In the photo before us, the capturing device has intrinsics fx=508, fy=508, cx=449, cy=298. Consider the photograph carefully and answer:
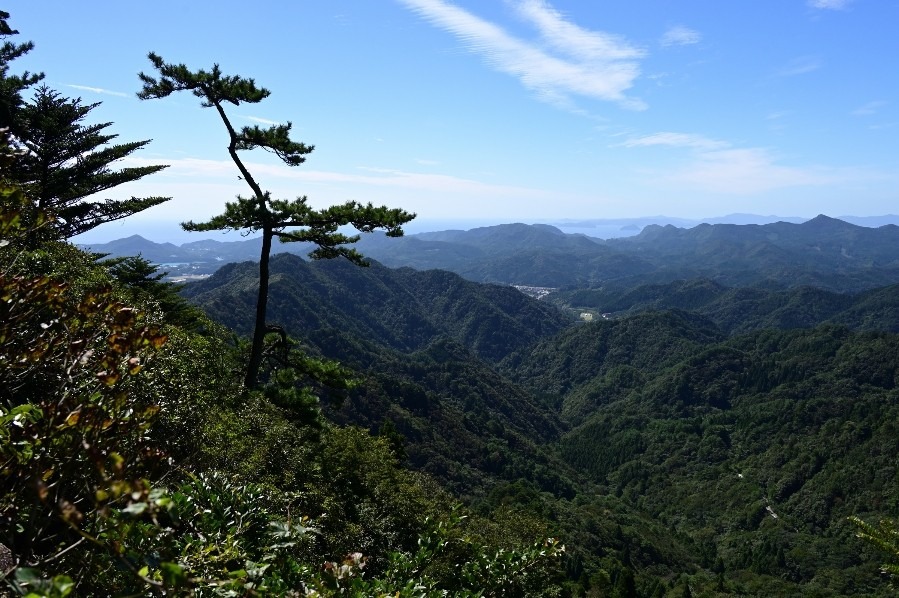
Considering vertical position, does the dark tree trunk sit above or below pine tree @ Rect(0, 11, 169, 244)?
below

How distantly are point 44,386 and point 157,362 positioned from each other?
4.54ft

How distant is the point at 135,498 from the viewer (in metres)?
1.96

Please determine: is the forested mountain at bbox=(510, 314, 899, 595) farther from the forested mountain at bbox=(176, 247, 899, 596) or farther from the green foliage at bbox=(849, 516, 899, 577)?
the green foliage at bbox=(849, 516, 899, 577)

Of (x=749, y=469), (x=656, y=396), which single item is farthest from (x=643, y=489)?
(x=656, y=396)

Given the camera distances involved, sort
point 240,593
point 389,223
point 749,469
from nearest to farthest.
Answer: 1. point 240,593
2. point 389,223
3. point 749,469

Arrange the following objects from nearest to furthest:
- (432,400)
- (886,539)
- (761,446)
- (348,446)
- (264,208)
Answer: (886,539)
(264,208)
(348,446)
(432,400)
(761,446)

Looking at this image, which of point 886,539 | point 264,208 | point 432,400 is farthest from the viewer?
point 432,400

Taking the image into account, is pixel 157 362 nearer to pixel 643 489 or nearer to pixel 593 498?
pixel 593 498

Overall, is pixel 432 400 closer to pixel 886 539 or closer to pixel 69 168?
pixel 69 168

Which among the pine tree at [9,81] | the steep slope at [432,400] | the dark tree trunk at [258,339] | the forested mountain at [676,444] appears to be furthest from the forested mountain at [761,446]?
the pine tree at [9,81]

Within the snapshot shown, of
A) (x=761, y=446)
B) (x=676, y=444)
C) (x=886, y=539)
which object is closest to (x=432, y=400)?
(x=676, y=444)

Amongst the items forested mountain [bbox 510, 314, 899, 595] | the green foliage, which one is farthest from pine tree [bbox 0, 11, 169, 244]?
forested mountain [bbox 510, 314, 899, 595]

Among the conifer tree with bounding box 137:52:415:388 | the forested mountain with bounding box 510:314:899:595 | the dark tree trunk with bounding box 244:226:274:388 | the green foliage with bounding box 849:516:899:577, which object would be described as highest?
the conifer tree with bounding box 137:52:415:388

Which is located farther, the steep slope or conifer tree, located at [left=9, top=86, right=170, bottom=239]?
the steep slope
